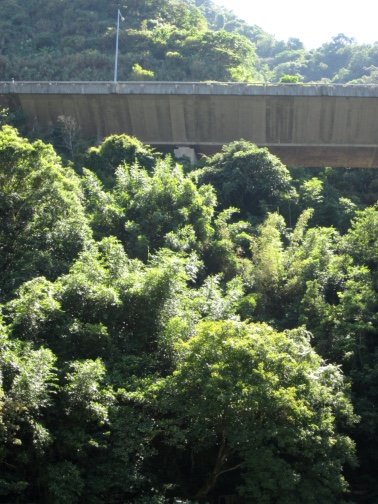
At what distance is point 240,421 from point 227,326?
1.81m

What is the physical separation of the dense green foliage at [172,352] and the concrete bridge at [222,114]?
33.8 feet

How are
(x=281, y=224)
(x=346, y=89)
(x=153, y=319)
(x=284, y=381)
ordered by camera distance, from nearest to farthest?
1. (x=284, y=381)
2. (x=153, y=319)
3. (x=281, y=224)
4. (x=346, y=89)

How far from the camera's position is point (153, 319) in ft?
61.3

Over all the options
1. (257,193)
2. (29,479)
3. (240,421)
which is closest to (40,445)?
(29,479)

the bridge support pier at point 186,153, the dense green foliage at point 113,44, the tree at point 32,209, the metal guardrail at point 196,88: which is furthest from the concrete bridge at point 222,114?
the tree at point 32,209

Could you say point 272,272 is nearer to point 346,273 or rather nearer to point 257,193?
point 346,273

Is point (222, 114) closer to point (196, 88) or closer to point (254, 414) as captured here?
point (196, 88)

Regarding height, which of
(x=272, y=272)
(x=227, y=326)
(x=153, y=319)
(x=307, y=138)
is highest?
(x=227, y=326)

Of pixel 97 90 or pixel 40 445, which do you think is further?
pixel 97 90

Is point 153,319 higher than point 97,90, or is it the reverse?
point 153,319

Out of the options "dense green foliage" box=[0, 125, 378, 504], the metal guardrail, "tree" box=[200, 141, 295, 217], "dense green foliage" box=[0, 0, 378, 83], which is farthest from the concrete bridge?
"dense green foliage" box=[0, 125, 378, 504]

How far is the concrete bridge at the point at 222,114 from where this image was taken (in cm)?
3525

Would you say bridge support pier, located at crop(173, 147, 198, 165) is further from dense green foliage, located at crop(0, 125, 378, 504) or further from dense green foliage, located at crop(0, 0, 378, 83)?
dense green foliage, located at crop(0, 125, 378, 504)

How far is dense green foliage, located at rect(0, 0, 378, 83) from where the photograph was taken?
4878 cm
